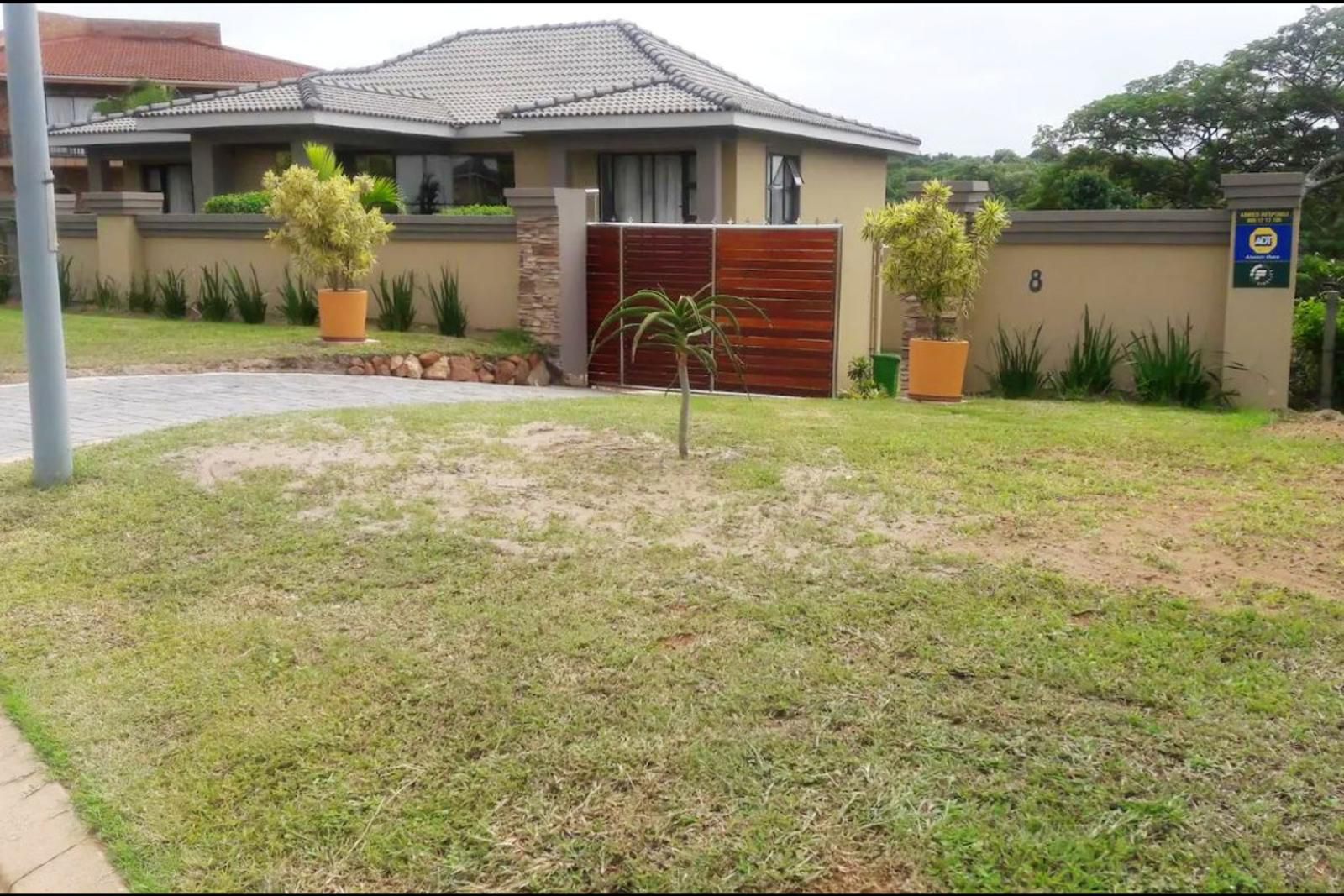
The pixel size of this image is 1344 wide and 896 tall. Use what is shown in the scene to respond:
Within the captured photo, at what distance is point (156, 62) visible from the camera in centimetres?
5194

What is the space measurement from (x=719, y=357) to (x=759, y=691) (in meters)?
11.3

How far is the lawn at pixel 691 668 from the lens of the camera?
384cm

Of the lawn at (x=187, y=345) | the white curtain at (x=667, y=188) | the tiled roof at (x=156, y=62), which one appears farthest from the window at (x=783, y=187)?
the tiled roof at (x=156, y=62)

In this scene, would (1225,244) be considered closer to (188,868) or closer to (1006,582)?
(1006,582)

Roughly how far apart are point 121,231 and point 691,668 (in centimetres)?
1906

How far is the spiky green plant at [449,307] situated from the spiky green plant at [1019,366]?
25.0 ft

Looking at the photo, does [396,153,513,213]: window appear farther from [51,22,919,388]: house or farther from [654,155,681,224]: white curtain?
[654,155,681,224]: white curtain

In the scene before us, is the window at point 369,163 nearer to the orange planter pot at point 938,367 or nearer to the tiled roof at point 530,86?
the tiled roof at point 530,86

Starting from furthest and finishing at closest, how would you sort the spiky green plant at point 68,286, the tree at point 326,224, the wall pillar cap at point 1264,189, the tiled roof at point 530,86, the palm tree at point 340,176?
the tiled roof at point 530,86
the spiky green plant at point 68,286
the palm tree at point 340,176
the tree at point 326,224
the wall pillar cap at point 1264,189

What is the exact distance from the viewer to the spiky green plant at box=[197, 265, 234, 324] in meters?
19.8

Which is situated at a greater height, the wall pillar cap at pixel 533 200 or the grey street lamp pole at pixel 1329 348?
the wall pillar cap at pixel 533 200

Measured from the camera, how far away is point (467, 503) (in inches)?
278

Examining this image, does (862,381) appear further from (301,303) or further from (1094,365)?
(301,303)

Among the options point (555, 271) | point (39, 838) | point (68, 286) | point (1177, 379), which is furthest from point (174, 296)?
point (39, 838)
